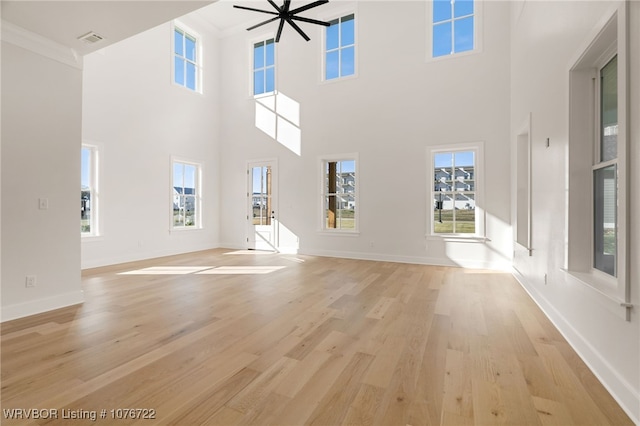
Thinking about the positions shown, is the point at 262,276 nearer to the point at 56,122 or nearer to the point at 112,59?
the point at 56,122

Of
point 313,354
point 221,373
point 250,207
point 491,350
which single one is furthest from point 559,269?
point 250,207

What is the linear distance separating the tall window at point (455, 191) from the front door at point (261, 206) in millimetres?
3652

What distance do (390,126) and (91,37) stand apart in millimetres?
4827

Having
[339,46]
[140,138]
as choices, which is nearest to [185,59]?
[140,138]

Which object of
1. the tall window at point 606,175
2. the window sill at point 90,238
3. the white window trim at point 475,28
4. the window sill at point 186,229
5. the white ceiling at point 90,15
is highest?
the white window trim at point 475,28

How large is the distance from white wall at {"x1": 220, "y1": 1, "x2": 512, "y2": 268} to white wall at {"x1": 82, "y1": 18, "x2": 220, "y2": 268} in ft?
4.03

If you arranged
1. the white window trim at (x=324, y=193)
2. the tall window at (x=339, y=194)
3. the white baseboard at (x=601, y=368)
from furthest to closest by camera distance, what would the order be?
the tall window at (x=339, y=194), the white window trim at (x=324, y=193), the white baseboard at (x=601, y=368)

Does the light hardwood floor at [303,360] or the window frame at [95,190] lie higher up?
the window frame at [95,190]

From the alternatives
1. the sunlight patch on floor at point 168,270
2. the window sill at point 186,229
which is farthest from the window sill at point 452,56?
the window sill at point 186,229

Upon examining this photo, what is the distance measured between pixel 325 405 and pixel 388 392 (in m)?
0.38

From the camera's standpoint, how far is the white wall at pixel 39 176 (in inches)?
118

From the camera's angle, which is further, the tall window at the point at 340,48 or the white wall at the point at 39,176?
the tall window at the point at 340,48

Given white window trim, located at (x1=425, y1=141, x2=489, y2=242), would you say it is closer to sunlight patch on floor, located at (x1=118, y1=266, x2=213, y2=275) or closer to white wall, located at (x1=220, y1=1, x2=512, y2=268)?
white wall, located at (x1=220, y1=1, x2=512, y2=268)

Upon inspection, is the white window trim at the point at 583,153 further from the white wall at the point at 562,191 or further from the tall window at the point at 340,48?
the tall window at the point at 340,48
